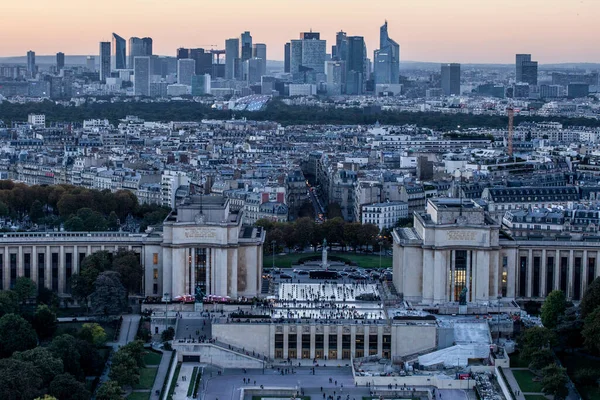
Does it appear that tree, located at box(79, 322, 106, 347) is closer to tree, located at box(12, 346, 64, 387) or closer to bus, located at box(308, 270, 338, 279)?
tree, located at box(12, 346, 64, 387)

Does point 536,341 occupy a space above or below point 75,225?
below

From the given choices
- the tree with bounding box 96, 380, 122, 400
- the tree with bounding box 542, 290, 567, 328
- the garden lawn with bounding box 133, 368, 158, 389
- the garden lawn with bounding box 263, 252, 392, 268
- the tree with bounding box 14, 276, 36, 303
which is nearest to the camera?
the tree with bounding box 96, 380, 122, 400

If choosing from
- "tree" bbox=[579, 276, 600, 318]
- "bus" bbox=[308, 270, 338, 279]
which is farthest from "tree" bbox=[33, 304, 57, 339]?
"tree" bbox=[579, 276, 600, 318]

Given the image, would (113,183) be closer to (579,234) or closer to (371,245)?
(371,245)

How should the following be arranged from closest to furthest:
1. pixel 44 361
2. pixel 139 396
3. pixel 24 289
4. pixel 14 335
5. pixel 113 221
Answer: pixel 44 361
pixel 139 396
pixel 14 335
pixel 24 289
pixel 113 221

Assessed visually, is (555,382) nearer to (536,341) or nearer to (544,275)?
(536,341)

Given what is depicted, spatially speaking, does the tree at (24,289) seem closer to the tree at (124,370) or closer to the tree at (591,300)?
the tree at (124,370)

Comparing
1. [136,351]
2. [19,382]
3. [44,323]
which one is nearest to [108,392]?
[19,382]
